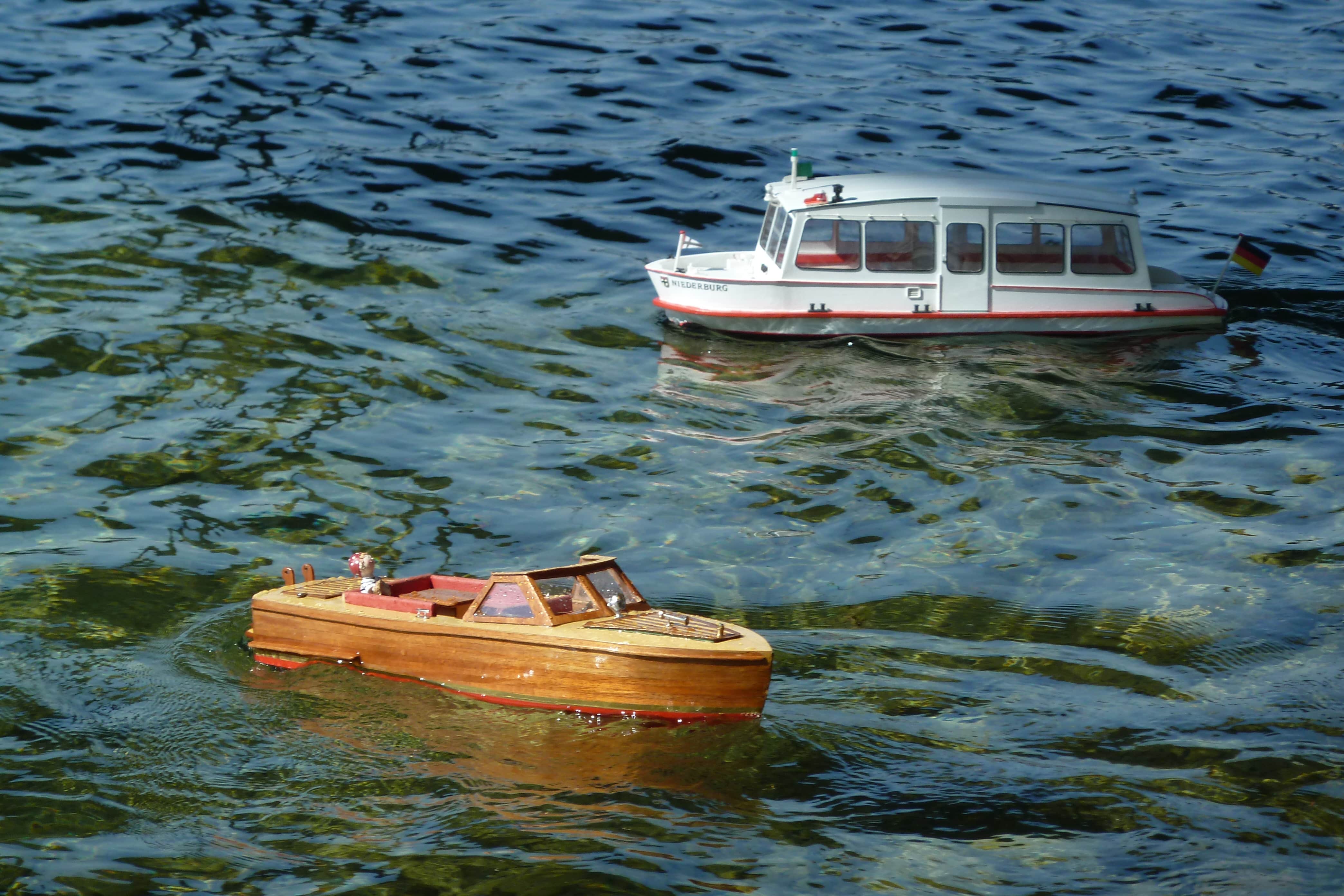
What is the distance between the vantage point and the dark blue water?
882 centimetres

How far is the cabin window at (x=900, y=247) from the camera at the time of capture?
1944 centimetres

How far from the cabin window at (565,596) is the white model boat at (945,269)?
10.1 metres

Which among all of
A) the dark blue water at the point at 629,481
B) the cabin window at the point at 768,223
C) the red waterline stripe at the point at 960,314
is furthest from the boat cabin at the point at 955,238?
the dark blue water at the point at 629,481

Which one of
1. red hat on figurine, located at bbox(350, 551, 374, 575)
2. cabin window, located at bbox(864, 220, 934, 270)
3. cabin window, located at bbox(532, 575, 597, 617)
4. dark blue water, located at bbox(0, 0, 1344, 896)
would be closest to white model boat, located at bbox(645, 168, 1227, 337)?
cabin window, located at bbox(864, 220, 934, 270)

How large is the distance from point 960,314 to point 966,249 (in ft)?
3.29

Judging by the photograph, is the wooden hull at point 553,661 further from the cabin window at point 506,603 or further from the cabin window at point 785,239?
the cabin window at point 785,239

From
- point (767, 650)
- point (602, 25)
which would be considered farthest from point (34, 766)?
point (602, 25)

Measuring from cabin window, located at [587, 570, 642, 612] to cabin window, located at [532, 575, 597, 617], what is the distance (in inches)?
4.4

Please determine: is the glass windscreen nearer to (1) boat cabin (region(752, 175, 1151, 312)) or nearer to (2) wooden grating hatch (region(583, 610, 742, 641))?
(1) boat cabin (region(752, 175, 1151, 312))

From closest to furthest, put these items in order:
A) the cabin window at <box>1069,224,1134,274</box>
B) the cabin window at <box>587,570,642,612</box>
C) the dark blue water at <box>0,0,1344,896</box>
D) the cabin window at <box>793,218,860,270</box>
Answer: the dark blue water at <box>0,0,1344,896</box>
the cabin window at <box>587,570,642,612</box>
the cabin window at <box>793,218,860,270</box>
the cabin window at <box>1069,224,1134,274</box>

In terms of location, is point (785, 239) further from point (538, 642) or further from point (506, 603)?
point (538, 642)

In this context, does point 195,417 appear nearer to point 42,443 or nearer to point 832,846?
point 42,443

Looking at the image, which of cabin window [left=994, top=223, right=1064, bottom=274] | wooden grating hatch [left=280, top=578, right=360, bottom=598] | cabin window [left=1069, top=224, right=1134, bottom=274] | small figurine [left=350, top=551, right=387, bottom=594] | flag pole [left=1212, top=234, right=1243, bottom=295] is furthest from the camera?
flag pole [left=1212, top=234, right=1243, bottom=295]

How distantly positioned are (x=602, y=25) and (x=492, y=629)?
89.0 ft
